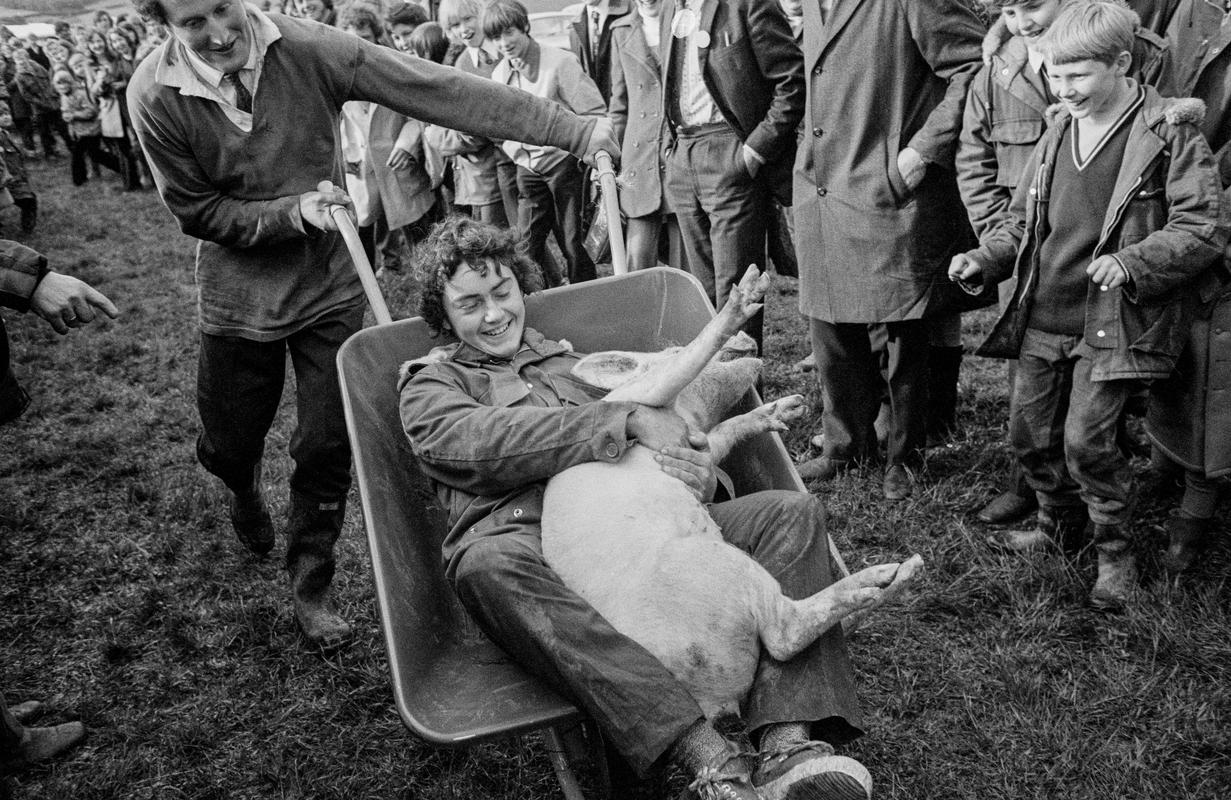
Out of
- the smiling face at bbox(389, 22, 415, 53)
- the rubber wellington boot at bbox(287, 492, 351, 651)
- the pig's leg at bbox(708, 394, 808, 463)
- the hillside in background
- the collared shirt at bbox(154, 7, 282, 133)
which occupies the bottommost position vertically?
the hillside in background

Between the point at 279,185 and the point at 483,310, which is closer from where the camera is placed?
the point at 483,310

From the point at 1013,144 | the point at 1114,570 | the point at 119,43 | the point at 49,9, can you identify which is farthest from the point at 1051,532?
the point at 49,9

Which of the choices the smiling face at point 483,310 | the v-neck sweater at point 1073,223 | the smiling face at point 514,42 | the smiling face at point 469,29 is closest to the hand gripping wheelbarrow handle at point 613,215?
the smiling face at point 483,310

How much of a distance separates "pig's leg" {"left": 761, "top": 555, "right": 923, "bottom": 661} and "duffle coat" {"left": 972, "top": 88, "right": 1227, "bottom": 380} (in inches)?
51.0

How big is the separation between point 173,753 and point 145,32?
15457mm

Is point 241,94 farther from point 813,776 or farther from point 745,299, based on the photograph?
point 813,776

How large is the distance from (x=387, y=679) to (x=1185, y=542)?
272 centimetres

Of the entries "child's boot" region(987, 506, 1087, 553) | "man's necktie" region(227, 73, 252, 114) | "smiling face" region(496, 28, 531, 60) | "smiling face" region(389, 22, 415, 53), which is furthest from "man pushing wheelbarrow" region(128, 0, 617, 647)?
"smiling face" region(389, 22, 415, 53)

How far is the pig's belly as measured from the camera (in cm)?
209

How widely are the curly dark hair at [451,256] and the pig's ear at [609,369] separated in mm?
380

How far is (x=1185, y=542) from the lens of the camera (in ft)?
10.8

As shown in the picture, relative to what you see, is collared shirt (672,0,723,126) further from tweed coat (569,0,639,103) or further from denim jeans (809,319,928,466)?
denim jeans (809,319,928,466)

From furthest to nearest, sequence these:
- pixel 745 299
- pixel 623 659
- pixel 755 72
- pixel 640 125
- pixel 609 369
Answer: pixel 640 125, pixel 755 72, pixel 609 369, pixel 745 299, pixel 623 659

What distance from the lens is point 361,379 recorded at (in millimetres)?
2844
